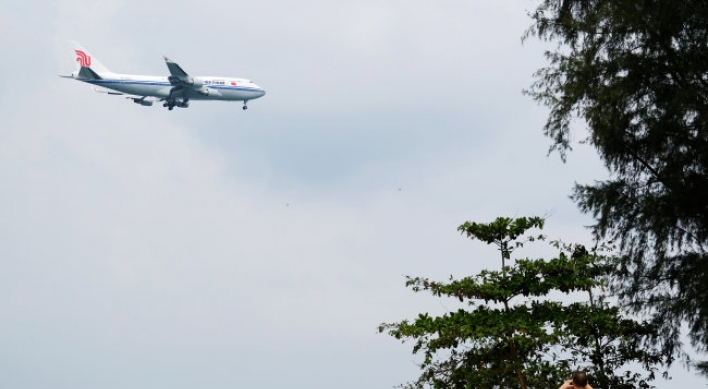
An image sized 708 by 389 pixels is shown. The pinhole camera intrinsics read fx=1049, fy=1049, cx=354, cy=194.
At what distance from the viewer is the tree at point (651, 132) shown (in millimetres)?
19906

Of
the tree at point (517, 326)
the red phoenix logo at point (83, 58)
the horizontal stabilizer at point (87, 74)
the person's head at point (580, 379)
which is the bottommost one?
the person's head at point (580, 379)

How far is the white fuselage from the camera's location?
285 ft

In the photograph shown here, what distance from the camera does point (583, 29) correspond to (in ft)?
70.2

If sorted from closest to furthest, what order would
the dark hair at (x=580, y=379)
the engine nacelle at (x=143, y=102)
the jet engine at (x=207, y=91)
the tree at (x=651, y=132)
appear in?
1. the dark hair at (x=580, y=379)
2. the tree at (x=651, y=132)
3. the engine nacelle at (x=143, y=102)
4. the jet engine at (x=207, y=91)

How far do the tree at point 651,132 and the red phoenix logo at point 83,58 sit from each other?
264ft

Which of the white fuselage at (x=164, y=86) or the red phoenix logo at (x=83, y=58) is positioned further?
the red phoenix logo at (x=83, y=58)

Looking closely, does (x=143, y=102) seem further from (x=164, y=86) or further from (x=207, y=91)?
(x=207, y=91)

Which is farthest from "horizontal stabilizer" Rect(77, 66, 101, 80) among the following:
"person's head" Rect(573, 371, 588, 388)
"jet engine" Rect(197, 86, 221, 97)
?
"person's head" Rect(573, 371, 588, 388)

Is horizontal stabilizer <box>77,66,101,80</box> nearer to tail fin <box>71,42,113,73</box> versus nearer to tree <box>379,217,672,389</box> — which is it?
tail fin <box>71,42,113,73</box>

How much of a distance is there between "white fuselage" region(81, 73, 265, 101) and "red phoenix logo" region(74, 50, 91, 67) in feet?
26.2

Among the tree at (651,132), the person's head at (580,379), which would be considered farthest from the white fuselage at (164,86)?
the person's head at (580,379)

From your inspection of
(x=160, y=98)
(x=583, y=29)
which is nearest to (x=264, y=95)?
(x=160, y=98)

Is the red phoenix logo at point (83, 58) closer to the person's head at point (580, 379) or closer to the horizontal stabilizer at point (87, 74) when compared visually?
the horizontal stabilizer at point (87, 74)

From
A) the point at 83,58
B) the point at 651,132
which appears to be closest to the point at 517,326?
the point at 651,132
